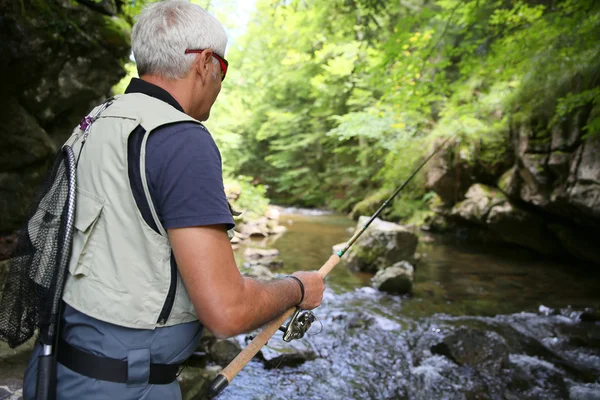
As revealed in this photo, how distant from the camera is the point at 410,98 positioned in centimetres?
802

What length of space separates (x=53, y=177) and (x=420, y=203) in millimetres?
14577

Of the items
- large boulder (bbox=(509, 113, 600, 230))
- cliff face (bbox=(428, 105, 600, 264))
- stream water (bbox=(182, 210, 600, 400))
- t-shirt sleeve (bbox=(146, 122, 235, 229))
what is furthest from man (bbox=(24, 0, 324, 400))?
large boulder (bbox=(509, 113, 600, 230))

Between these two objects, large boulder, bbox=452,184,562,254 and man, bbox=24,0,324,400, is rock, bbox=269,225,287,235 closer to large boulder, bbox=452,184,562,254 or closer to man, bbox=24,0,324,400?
large boulder, bbox=452,184,562,254

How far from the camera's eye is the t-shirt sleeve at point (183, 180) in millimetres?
960

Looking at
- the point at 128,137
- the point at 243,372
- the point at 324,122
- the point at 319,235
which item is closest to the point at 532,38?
the point at 243,372

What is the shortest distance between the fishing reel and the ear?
951 millimetres

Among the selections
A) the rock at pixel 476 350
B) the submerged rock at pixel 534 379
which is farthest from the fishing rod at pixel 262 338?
the rock at pixel 476 350

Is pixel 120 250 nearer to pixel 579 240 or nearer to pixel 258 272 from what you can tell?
pixel 258 272

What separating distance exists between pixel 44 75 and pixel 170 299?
4.53 m

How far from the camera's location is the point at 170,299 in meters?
1.04

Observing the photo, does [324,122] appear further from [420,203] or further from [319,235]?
[319,235]

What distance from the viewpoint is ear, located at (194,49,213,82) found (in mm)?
1196

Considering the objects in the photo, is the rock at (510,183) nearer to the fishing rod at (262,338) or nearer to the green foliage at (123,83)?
the green foliage at (123,83)

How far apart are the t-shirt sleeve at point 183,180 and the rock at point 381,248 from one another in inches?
286
